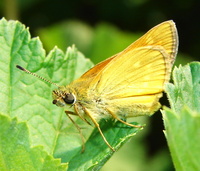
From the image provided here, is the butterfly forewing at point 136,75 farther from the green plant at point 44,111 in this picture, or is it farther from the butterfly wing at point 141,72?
the green plant at point 44,111

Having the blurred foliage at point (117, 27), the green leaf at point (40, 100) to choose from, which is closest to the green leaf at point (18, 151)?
the green leaf at point (40, 100)

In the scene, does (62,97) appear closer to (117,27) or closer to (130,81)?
(130,81)

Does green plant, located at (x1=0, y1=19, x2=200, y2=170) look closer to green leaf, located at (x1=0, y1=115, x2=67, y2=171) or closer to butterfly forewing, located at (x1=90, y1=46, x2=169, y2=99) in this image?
green leaf, located at (x1=0, y1=115, x2=67, y2=171)

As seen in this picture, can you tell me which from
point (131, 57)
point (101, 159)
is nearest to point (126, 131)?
point (101, 159)

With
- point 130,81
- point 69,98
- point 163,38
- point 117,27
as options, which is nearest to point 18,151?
point 69,98

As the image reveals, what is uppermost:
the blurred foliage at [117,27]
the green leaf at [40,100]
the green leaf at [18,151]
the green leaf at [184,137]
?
the blurred foliage at [117,27]

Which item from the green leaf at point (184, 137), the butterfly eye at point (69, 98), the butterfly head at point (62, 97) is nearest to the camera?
the green leaf at point (184, 137)
